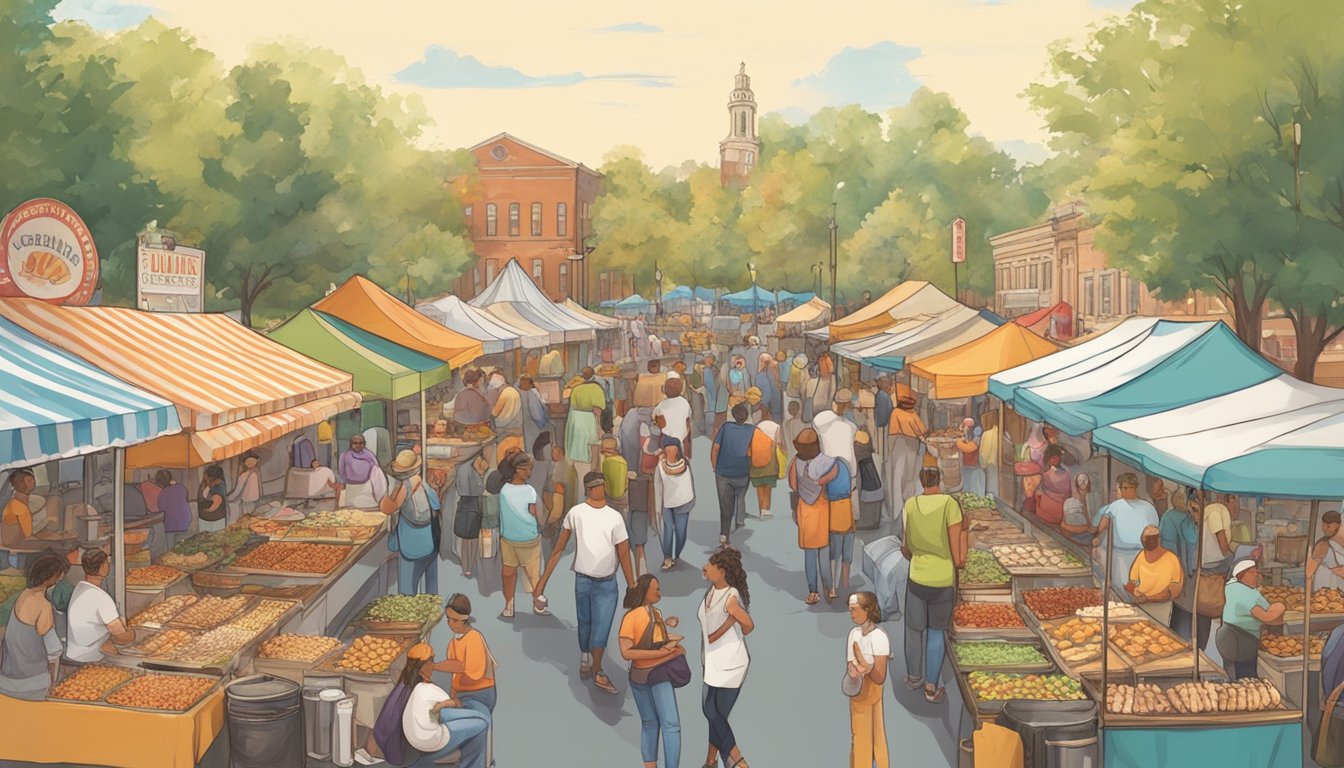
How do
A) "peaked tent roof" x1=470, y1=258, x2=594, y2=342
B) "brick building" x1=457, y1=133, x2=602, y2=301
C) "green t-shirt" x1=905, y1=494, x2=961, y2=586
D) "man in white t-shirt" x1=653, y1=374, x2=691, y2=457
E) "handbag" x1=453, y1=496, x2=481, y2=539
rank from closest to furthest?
"green t-shirt" x1=905, y1=494, x2=961, y2=586
"handbag" x1=453, y1=496, x2=481, y2=539
"man in white t-shirt" x1=653, y1=374, x2=691, y2=457
"peaked tent roof" x1=470, y1=258, x2=594, y2=342
"brick building" x1=457, y1=133, x2=602, y2=301

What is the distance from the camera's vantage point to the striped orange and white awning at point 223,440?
9555mm

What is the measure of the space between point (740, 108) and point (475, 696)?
139862 millimetres

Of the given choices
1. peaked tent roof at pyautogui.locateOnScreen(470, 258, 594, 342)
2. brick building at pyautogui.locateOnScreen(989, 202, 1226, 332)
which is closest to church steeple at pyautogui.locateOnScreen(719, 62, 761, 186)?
brick building at pyautogui.locateOnScreen(989, 202, 1226, 332)

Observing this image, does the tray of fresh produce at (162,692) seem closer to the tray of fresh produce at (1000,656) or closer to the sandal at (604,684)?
the sandal at (604,684)

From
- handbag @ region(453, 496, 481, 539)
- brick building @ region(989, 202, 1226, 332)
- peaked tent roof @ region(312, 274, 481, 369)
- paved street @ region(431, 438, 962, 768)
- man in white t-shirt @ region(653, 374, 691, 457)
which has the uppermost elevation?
brick building @ region(989, 202, 1226, 332)

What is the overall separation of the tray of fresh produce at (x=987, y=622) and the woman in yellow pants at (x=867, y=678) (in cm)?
227

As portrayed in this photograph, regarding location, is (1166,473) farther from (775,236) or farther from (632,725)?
(775,236)

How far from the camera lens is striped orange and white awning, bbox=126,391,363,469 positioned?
955 cm

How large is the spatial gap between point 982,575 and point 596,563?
12.6ft

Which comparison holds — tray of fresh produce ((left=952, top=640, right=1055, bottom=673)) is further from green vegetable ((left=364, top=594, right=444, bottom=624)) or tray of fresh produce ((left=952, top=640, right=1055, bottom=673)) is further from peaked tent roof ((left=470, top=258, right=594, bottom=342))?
peaked tent roof ((left=470, top=258, right=594, bottom=342))

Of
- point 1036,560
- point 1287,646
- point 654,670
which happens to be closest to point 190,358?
point 654,670

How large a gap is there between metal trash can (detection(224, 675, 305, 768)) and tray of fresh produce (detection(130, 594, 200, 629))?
187 centimetres

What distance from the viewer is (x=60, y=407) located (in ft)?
24.6

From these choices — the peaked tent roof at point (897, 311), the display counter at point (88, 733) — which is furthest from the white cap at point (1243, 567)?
the peaked tent roof at point (897, 311)
